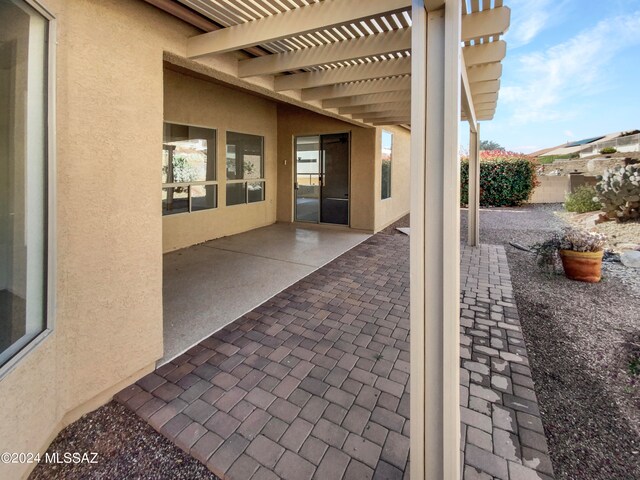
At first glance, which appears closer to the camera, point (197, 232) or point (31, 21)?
point (31, 21)

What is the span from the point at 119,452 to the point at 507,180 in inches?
586

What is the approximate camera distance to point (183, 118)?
20.8 feet

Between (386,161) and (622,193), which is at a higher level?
(386,161)

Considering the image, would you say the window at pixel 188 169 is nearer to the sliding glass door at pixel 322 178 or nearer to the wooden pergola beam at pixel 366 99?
the sliding glass door at pixel 322 178

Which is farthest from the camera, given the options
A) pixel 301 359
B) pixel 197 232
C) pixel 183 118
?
pixel 197 232

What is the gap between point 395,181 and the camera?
988 cm

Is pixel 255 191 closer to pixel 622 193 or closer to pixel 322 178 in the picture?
pixel 322 178

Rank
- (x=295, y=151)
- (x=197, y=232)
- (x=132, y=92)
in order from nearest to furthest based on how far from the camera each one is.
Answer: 1. (x=132, y=92)
2. (x=197, y=232)
3. (x=295, y=151)

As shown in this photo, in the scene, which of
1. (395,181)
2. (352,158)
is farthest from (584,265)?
(395,181)

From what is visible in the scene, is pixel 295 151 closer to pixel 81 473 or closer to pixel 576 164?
pixel 81 473

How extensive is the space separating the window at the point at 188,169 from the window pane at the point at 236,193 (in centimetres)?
43

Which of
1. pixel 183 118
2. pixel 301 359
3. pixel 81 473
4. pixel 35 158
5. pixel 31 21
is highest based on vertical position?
pixel 183 118

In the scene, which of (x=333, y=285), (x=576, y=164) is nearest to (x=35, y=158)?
(x=333, y=285)

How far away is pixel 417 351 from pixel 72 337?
208cm
